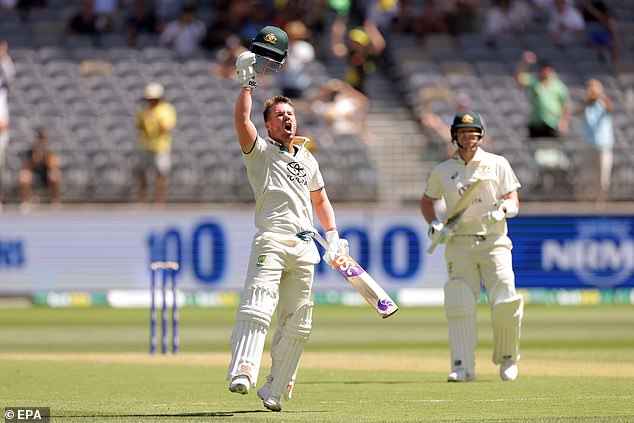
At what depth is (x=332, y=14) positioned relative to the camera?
2988 cm

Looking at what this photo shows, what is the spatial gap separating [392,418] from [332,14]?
21540 mm

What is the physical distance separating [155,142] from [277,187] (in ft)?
45.9

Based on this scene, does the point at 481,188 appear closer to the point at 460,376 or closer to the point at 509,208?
the point at 509,208

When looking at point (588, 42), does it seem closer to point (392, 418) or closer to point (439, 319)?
point (439, 319)

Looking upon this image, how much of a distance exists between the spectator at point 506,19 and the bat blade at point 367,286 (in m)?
20.9

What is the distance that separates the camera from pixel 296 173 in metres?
9.74

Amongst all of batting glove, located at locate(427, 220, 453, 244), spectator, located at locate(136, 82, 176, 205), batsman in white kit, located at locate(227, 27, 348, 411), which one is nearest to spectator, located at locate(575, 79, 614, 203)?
spectator, located at locate(136, 82, 176, 205)

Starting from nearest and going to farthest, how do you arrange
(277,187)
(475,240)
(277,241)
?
(277,241)
(277,187)
(475,240)

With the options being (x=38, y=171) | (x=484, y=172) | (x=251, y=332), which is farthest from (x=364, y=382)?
(x=38, y=171)

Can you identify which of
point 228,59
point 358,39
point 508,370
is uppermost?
point 358,39

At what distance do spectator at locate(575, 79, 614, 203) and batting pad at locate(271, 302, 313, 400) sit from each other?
15475 mm

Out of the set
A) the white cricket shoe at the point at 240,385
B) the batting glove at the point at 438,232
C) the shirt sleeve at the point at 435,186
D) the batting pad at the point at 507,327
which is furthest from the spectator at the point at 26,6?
the white cricket shoe at the point at 240,385

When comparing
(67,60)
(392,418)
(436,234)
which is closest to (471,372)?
(436,234)

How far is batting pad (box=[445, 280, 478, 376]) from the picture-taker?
474 inches
